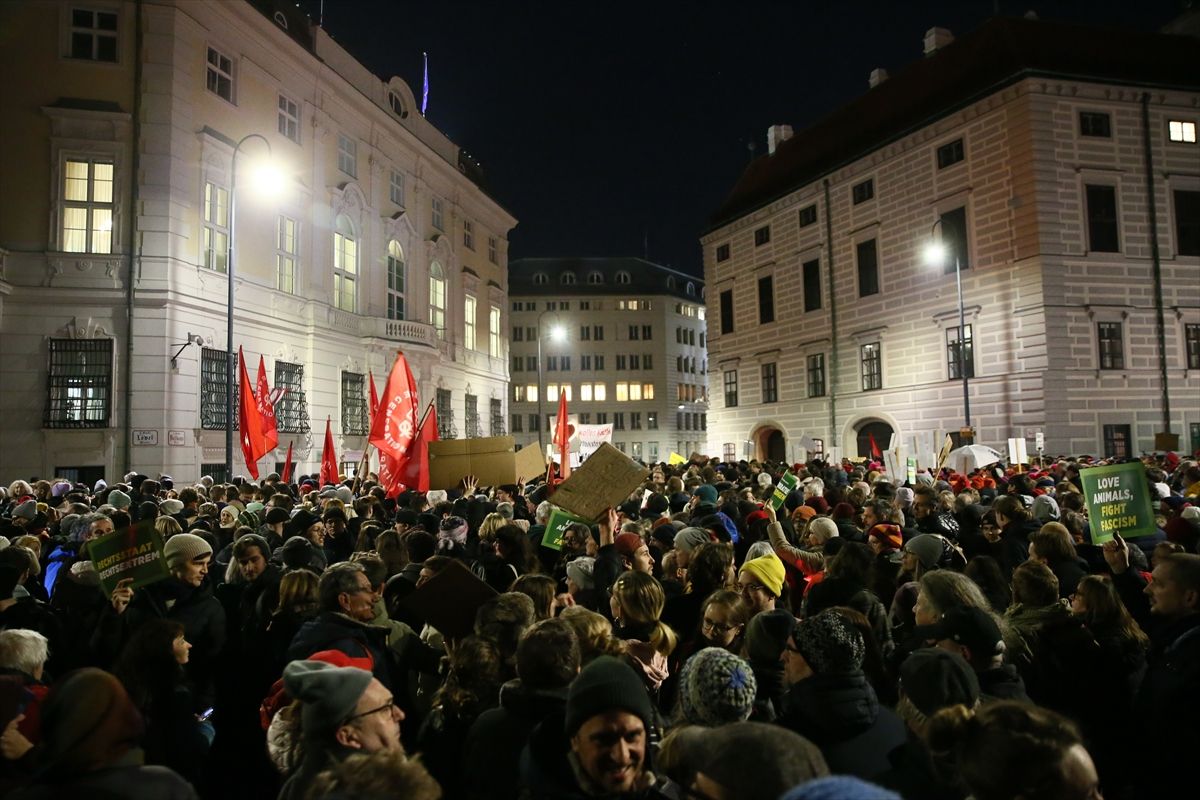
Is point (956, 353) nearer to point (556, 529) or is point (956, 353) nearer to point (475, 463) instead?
point (475, 463)

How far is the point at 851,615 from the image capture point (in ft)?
13.1

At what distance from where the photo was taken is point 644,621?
4641 millimetres

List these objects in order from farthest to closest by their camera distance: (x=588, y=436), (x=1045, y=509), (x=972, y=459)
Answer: (x=588, y=436) → (x=972, y=459) → (x=1045, y=509)

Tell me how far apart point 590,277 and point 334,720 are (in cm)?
8222

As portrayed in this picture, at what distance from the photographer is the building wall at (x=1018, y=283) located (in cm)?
2689

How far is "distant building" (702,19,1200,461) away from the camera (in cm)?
2702

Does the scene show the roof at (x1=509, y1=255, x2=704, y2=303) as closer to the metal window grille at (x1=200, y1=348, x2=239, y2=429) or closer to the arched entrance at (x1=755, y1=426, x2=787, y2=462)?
the arched entrance at (x1=755, y1=426, x2=787, y2=462)

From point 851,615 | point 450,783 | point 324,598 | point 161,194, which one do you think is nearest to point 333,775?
point 450,783

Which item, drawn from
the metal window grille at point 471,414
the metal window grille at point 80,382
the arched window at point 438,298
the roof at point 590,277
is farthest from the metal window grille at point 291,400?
the roof at point 590,277

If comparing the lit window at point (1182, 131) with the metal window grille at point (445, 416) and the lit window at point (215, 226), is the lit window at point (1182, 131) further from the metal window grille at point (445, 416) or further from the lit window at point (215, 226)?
the lit window at point (215, 226)

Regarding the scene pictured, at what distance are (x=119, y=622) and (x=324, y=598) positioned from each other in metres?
1.87

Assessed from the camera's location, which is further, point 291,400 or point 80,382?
point 291,400

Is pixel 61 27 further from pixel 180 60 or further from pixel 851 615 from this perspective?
pixel 851 615

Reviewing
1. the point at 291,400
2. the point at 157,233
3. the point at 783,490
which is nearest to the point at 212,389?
the point at 291,400
